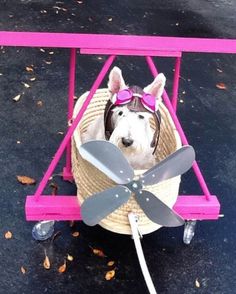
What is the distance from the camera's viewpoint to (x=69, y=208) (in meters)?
2.20

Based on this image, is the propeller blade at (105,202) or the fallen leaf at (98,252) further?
the fallen leaf at (98,252)

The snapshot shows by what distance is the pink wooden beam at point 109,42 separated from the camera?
1.85 metres

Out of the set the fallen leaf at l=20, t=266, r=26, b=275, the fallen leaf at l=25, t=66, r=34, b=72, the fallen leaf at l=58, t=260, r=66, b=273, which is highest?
the fallen leaf at l=20, t=266, r=26, b=275

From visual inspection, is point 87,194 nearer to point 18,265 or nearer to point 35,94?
point 18,265

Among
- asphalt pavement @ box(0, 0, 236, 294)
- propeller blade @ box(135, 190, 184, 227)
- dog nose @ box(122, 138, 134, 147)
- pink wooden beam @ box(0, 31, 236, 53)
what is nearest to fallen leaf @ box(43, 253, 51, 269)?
asphalt pavement @ box(0, 0, 236, 294)

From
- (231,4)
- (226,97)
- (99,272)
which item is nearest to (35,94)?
(226,97)

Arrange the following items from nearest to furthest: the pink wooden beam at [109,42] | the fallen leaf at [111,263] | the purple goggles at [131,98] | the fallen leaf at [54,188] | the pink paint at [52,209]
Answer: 1. the pink wooden beam at [109,42]
2. the purple goggles at [131,98]
3. the pink paint at [52,209]
4. the fallen leaf at [111,263]
5. the fallen leaf at [54,188]

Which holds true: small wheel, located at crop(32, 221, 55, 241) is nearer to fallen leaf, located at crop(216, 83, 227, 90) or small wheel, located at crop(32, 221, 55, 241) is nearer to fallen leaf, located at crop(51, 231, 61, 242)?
fallen leaf, located at crop(51, 231, 61, 242)

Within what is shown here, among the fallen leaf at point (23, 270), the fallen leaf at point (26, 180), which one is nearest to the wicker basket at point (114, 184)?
the fallen leaf at point (23, 270)

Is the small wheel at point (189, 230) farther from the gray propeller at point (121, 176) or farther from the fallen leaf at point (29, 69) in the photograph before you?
the fallen leaf at point (29, 69)

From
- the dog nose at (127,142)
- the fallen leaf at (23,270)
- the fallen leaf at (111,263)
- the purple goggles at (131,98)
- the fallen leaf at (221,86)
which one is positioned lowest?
the fallen leaf at (221,86)

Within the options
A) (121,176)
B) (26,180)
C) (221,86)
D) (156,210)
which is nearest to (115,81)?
(121,176)

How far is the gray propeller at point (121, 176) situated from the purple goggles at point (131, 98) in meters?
0.20

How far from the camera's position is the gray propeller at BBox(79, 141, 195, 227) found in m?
1.88
